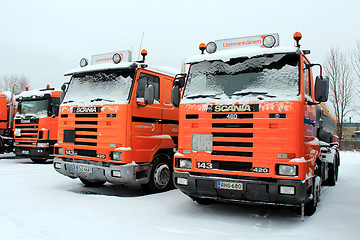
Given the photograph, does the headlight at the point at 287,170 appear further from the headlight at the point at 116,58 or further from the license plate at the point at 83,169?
the headlight at the point at 116,58

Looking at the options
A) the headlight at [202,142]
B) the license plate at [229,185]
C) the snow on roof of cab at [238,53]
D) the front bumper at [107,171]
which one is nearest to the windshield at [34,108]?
the front bumper at [107,171]

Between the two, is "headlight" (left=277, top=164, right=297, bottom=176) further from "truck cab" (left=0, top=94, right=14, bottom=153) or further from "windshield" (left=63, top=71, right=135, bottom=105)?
"truck cab" (left=0, top=94, right=14, bottom=153)

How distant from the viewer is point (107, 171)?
22.5 ft

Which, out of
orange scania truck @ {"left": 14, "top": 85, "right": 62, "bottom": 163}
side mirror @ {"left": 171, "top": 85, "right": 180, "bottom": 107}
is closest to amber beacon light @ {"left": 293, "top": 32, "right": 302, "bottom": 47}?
side mirror @ {"left": 171, "top": 85, "right": 180, "bottom": 107}

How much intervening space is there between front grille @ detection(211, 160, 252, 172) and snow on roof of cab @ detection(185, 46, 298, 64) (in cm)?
187

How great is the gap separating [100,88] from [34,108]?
6934 millimetres

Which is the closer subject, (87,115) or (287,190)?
(287,190)

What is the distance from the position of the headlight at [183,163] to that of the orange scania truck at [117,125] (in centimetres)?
139

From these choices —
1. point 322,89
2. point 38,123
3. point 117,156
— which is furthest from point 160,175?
point 38,123

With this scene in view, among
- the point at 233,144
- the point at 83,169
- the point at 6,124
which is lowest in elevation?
the point at 83,169

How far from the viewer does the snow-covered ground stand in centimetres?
457

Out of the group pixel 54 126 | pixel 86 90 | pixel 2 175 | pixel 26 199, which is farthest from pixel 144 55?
pixel 54 126

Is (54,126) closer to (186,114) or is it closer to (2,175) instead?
(2,175)

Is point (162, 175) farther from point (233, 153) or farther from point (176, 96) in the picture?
point (233, 153)
